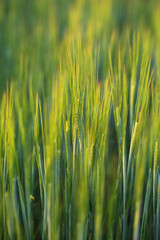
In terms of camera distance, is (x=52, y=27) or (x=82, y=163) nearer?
(x=82, y=163)

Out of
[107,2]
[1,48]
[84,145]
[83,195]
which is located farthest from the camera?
[107,2]

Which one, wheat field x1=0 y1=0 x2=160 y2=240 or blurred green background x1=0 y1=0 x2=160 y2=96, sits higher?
blurred green background x1=0 y1=0 x2=160 y2=96

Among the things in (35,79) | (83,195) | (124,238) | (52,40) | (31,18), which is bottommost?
(124,238)

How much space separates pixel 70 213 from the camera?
619 millimetres

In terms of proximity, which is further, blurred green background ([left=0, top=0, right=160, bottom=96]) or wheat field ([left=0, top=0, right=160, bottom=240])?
blurred green background ([left=0, top=0, right=160, bottom=96])

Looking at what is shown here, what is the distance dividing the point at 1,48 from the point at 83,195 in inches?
41.5

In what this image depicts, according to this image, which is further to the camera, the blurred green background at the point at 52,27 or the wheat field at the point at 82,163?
the blurred green background at the point at 52,27

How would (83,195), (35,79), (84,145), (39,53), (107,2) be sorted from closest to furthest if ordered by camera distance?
(83,195), (84,145), (35,79), (39,53), (107,2)

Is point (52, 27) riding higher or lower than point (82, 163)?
higher

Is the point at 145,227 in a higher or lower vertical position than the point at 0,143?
lower

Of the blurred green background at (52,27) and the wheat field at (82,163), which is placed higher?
the blurred green background at (52,27)

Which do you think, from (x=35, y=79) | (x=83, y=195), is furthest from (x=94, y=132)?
(x=35, y=79)

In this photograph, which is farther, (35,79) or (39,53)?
(39,53)

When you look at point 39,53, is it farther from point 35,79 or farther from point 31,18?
point 31,18
